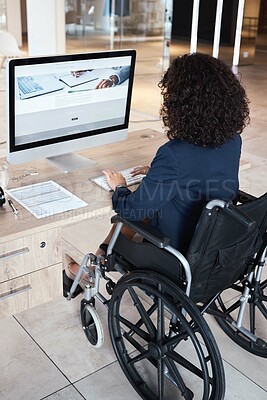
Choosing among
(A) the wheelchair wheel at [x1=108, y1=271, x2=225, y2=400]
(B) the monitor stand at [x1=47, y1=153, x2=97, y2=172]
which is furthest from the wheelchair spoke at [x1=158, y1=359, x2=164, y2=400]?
(B) the monitor stand at [x1=47, y1=153, x2=97, y2=172]

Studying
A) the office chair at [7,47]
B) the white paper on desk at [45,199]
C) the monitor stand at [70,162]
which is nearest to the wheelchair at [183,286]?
the white paper on desk at [45,199]

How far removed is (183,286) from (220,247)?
0.18 meters

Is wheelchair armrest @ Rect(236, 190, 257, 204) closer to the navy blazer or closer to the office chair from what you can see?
the navy blazer

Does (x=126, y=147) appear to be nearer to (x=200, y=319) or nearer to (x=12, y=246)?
(x=12, y=246)

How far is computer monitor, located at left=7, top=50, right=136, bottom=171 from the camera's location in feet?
6.52

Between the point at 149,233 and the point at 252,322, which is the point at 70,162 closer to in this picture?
the point at 149,233

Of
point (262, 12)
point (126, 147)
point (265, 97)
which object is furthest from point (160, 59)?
point (262, 12)

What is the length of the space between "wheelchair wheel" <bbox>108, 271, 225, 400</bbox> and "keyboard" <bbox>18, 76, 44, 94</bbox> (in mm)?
853

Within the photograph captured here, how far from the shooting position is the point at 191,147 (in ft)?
5.34

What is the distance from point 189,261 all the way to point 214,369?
34cm

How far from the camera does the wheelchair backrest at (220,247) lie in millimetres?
1492

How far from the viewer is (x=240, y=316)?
1907 millimetres

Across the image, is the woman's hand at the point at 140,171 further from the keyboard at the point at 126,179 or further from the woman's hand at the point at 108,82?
the woman's hand at the point at 108,82

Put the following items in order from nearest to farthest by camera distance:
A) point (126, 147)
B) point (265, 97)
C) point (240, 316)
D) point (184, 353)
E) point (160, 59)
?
1. point (240, 316)
2. point (184, 353)
3. point (126, 147)
4. point (160, 59)
5. point (265, 97)
